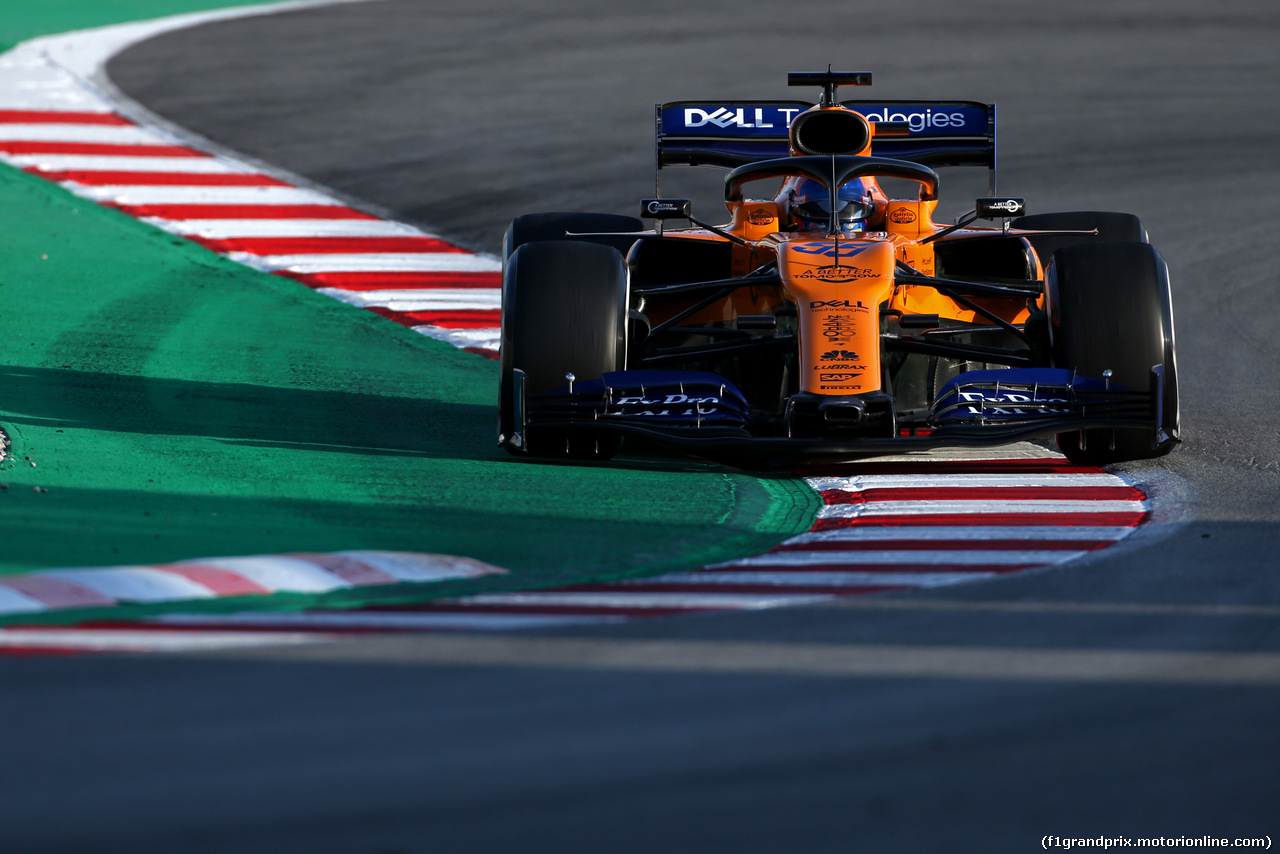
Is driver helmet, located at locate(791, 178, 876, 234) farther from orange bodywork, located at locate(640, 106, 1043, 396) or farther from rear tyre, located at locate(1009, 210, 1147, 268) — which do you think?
rear tyre, located at locate(1009, 210, 1147, 268)

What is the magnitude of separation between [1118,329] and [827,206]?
5.29ft

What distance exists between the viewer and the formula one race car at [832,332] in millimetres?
7109

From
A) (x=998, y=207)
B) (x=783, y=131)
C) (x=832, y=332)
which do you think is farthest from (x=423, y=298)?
(x=832, y=332)

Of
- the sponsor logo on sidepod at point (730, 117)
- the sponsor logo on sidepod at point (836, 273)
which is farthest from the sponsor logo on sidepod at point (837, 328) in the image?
the sponsor logo on sidepod at point (730, 117)

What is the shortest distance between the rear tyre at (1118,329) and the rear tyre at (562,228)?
7.70 feet

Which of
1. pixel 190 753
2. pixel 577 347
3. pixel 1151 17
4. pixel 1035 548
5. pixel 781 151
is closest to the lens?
pixel 190 753

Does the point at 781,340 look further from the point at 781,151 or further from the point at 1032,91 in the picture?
the point at 1032,91

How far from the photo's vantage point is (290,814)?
3.60 metres

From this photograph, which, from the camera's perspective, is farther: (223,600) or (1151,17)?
(1151,17)

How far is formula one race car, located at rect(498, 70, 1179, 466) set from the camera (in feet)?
23.3

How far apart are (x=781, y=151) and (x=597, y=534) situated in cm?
376

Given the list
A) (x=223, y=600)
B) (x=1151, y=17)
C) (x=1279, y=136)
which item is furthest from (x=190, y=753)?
(x=1151, y=17)

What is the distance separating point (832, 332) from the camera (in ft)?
23.8

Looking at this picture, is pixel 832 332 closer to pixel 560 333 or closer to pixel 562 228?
pixel 560 333
